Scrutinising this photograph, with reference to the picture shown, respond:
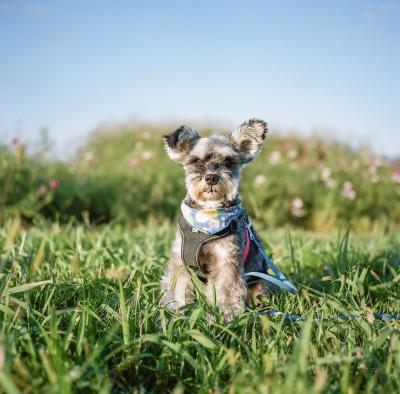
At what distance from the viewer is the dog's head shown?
147 inches

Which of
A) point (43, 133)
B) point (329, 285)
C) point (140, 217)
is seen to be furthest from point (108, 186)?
point (329, 285)

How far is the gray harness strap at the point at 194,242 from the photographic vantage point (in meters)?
3.54

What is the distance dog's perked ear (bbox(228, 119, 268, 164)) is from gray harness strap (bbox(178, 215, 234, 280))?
86cm

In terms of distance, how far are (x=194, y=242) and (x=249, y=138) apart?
1.23 meters

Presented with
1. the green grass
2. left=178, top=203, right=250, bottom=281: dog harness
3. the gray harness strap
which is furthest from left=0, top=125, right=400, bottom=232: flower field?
the green grass

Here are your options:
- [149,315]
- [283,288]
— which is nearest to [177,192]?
[283,288]

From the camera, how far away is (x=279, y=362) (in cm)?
235

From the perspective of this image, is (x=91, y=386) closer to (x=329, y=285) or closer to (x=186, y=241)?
(x=186, y=241)

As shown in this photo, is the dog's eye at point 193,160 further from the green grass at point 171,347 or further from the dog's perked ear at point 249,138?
the green grass at point 171,347

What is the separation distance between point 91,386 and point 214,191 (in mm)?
1987

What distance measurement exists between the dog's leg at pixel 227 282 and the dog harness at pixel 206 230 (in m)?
0.10

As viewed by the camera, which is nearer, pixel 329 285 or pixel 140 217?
pixel 329 285

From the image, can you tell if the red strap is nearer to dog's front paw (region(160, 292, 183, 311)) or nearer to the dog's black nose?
the dog's black nose

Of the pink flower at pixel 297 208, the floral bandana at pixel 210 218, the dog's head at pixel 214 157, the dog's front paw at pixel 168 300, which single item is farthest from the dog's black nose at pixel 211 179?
the pink flower at pixel 297 208
